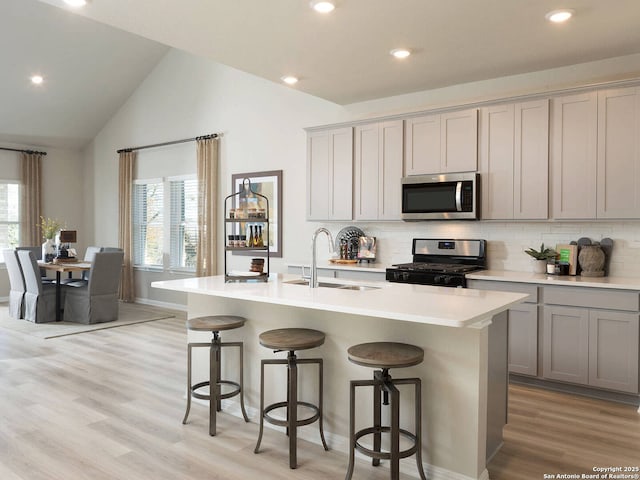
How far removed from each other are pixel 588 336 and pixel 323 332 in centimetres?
221

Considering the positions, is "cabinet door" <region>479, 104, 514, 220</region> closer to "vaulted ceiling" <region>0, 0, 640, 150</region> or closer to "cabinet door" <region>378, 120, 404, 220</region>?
"vaulted ceiling" <region>0, 0, 640, 150</region>

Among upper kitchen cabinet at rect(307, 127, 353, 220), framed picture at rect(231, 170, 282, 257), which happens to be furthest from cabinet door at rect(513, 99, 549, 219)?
framed picture at rect(231, 170, 282, 257)

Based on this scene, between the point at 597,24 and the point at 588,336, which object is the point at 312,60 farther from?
the point at 588,336

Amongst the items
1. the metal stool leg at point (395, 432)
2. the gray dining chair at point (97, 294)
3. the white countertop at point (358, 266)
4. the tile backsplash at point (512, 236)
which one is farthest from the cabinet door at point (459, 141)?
the gray dining chair at point (97, 294)

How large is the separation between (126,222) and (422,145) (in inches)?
227

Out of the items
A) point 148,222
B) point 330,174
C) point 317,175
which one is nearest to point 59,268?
point 148,222

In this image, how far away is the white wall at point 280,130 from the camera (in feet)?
15.0

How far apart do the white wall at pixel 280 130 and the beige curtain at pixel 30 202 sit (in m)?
0.96

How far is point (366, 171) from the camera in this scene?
5.52 m

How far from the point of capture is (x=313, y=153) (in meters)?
5.93

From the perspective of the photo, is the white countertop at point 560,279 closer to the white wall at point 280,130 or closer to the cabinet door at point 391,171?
the white wall at point 280,130

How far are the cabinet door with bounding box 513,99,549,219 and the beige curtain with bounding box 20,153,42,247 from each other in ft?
26.8

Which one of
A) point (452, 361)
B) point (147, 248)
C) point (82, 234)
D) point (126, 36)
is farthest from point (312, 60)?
point (82, 234)

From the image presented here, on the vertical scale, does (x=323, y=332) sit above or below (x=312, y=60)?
below
